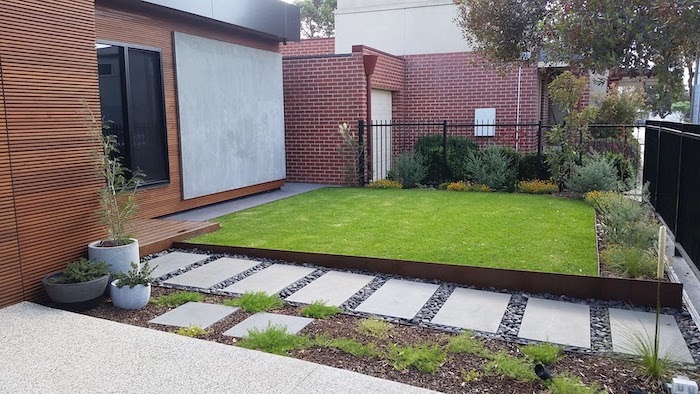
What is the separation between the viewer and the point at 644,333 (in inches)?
165

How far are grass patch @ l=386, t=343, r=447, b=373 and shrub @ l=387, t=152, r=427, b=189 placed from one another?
8.03m

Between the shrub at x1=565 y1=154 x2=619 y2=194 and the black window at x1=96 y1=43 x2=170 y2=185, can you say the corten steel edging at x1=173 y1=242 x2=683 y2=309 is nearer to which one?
the black window at x1=96 y1=43 x2=170 y2=185

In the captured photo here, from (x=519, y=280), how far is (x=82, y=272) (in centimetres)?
376

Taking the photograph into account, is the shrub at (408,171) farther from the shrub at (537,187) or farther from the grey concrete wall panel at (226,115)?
the grey concrete wall panel at (226,115)

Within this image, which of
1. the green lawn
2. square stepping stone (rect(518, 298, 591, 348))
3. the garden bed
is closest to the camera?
the garden bed

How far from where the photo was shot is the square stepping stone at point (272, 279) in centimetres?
525

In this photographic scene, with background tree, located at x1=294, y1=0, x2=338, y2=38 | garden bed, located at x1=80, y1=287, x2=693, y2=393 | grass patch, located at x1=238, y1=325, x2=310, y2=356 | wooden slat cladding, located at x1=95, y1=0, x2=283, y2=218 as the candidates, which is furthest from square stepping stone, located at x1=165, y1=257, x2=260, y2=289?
background tree, located at x1=294, y1=0, x2=338, y2=38

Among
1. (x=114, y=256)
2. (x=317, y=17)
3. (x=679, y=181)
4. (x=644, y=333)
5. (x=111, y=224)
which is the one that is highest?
(x=317, y=17)

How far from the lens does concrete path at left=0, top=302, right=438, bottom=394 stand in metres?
3.24

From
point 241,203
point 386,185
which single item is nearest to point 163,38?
point 241,203

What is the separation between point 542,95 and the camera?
15.9 meters

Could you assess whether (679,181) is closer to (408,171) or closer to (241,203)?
(408,171)

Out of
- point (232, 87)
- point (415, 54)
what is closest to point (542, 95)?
point (415, 54)

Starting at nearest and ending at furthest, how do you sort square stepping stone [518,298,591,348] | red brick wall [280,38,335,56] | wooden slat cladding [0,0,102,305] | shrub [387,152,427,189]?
square stepping stone [518,298,591,348], wooden slat cladding [0,0,102,305], shrub [387,152,427,189], red brick wall [280,38,335,56]
